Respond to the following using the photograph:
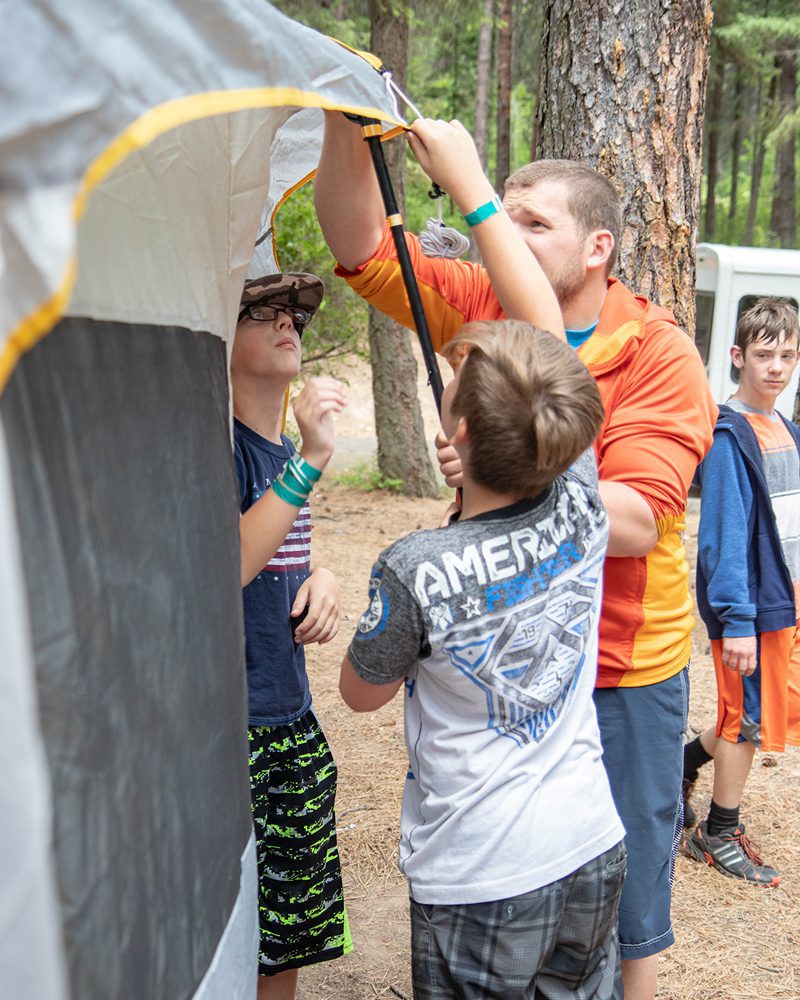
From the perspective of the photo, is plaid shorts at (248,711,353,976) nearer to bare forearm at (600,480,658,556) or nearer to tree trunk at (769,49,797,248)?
bare forearm at (600,480,658,556)

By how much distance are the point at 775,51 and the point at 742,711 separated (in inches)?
727

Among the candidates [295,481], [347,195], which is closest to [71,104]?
[295,481]

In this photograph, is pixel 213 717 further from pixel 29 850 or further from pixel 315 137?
pixel 315 137

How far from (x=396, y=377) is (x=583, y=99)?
7.06 meters

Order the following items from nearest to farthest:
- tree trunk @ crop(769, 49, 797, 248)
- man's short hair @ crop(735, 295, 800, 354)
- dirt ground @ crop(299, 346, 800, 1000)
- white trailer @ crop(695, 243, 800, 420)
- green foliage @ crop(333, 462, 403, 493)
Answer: dirt ground @ crop(299, 346, 800, 1000), man's short hair @ crop(735, 295, 800, 354), white trailer @ crop(695, 243, 800, 420), green foliage @ crop(333, 462, 403, 493), tree trunk @ crop(769, 49, 797, 248)

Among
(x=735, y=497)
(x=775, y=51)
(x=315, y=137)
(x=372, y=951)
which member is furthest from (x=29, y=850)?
(x=775, y=51)

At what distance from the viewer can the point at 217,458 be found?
5.64 feet

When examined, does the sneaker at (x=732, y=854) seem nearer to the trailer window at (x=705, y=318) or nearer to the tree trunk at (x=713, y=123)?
the trailer window at (x=705, y=318)

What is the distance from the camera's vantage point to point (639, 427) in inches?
84.5

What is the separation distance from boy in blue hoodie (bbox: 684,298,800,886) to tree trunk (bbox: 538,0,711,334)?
0.47 metres

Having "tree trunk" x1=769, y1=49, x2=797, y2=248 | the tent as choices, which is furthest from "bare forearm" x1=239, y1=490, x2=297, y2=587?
"tree trunk" x1=769, y1=49, x2=797, y2=248

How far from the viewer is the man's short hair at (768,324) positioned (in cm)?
375

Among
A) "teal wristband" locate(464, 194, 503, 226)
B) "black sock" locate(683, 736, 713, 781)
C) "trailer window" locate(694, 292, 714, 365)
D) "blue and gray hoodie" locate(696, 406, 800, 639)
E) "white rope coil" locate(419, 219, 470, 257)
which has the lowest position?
"black sock" locate(683, 736, 713, 781)

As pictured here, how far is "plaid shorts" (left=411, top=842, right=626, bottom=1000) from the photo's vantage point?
5.74 feet
